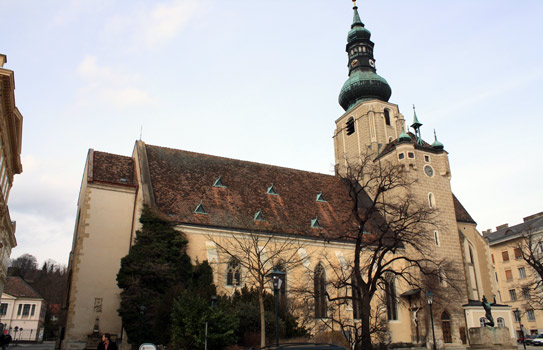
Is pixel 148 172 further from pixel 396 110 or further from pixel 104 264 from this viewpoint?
pixel 396 110

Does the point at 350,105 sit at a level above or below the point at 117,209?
above

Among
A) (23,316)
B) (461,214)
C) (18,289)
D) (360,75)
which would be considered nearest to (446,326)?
(461,214)

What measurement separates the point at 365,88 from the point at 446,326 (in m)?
21.2

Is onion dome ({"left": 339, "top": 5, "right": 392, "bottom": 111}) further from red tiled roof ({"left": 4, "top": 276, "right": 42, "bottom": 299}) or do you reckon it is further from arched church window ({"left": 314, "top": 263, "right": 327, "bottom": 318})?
red tiled roof ({"left": 4, "top": 276, "right": 42, "bottom": 299})

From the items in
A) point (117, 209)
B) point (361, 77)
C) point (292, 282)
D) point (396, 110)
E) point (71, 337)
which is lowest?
point (71, 337)

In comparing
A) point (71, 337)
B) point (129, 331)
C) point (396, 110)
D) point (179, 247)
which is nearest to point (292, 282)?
point (179, 247)

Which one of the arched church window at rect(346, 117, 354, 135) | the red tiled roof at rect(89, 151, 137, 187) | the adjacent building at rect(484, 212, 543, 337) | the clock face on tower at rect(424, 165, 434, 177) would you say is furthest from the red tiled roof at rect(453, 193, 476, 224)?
the red tiled roof at rect(89, 151, 137, 187)

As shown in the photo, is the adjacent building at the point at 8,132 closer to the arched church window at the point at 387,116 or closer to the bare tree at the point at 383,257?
the bare tree at the point at 383,257

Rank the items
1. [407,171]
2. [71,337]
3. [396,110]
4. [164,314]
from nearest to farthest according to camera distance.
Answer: [164,314] → [71,337] → [407,171] → [396,110]

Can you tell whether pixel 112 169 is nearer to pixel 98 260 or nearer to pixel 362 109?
pixel 98 260

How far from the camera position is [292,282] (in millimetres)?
27125

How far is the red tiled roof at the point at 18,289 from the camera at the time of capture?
58487 mm

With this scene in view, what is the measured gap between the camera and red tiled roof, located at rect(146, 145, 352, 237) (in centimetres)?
2700

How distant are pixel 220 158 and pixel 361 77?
16230 mm
